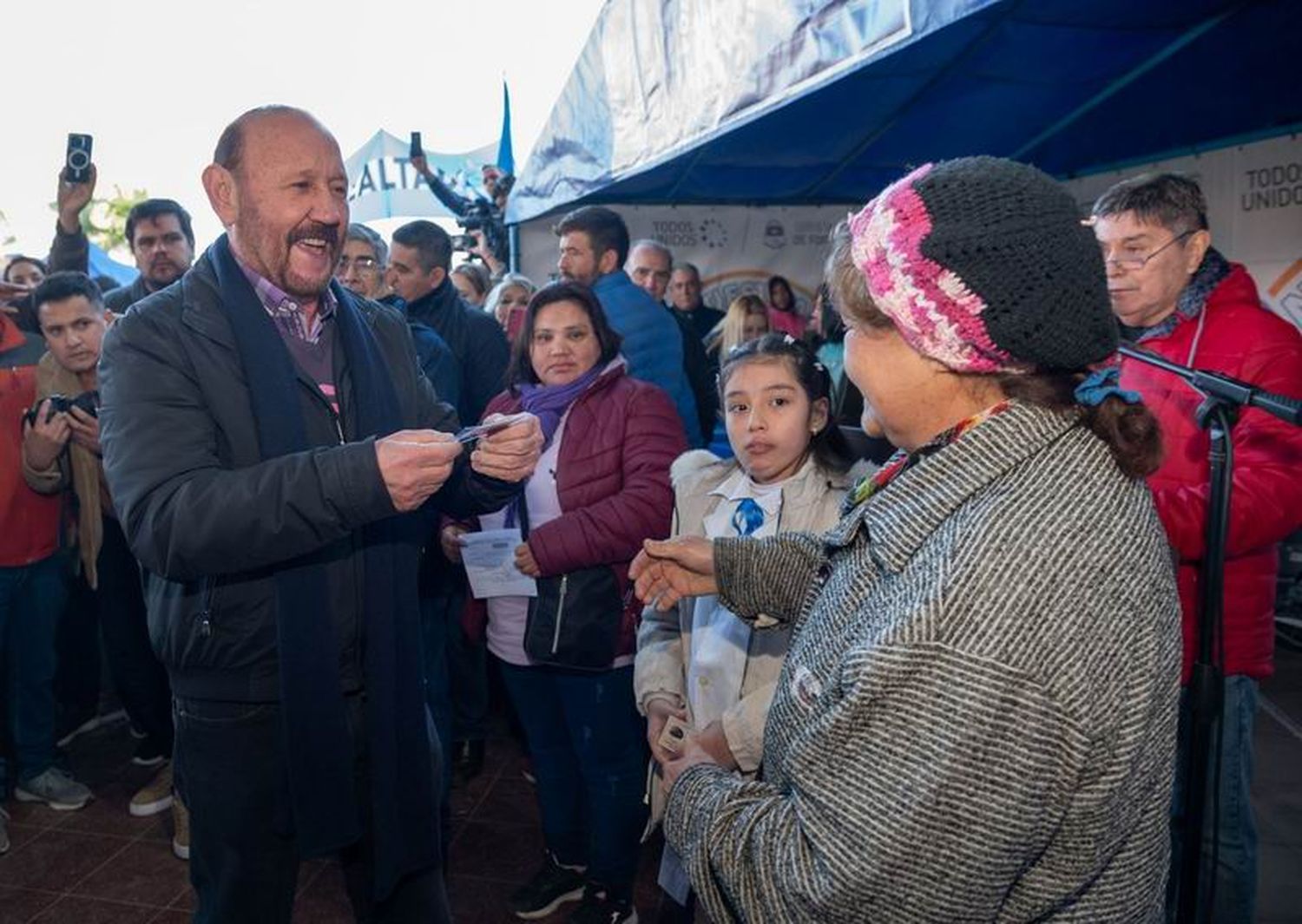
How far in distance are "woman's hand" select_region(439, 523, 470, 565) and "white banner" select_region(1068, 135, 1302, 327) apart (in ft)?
16.6

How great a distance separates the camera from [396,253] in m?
4.34

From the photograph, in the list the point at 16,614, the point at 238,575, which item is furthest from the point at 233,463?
the point at 16,614

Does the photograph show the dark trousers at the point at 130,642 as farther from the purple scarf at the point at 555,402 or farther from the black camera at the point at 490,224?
the black camera at the point at 490,224

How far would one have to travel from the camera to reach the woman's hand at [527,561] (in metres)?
2.97

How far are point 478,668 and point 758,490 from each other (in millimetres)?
2405

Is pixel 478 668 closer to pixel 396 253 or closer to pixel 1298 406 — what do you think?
pixel 396 253

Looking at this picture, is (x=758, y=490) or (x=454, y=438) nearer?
(x=454, y=438)

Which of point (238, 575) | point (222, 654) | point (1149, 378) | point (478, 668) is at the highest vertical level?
point (1149, 378)

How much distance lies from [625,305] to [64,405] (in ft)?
7.59

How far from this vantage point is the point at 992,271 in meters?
1.07

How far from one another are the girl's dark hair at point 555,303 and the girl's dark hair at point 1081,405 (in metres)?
2.09

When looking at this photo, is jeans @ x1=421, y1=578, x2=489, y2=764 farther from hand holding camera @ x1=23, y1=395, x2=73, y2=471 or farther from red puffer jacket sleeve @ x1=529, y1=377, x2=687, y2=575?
hand holding camera @ x1=23, y1=395, x2=73, y2=471

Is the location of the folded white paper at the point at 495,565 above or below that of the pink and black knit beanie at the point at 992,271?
below

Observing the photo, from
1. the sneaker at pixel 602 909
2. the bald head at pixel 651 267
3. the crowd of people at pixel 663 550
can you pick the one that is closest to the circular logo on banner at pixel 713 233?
the bald head at pixel 651 267
